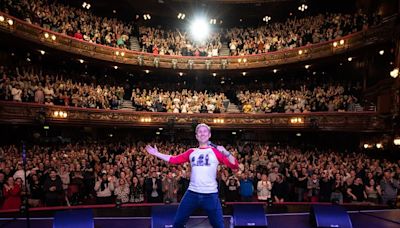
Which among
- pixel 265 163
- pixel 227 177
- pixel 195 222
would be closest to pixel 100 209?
pixel 195 222

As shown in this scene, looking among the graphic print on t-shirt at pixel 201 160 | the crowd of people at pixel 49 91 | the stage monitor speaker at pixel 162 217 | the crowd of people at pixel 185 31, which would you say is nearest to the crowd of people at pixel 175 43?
the crowd of people at pixel 185 31

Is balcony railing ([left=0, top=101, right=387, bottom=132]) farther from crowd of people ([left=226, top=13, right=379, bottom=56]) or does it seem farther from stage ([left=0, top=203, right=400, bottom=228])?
stage ([left=0, top=203, right=400, bottom=228])

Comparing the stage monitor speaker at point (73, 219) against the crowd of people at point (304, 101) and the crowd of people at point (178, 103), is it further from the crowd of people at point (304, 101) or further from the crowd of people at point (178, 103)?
the crowd of people at point (178, 103)

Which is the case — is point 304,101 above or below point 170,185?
above

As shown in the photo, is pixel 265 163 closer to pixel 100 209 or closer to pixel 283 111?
pixel 283 111

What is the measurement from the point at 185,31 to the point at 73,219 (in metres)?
22.2

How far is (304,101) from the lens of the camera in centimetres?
1945

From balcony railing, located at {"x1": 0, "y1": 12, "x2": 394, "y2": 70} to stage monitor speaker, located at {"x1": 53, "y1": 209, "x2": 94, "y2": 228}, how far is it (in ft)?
42.7

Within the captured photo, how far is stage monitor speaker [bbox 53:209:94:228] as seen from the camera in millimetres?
5224

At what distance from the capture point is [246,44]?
23750 mm

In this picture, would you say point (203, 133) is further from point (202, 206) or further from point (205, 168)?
point (202, 206)

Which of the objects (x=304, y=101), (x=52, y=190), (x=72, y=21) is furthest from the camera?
(x=72, y=21)

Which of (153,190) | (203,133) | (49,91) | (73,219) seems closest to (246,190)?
(153,190)

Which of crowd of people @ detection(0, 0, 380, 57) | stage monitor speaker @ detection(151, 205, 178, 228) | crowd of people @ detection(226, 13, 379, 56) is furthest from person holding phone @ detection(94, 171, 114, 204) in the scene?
crowd of people @ detection(226, 13, 379, 56)
